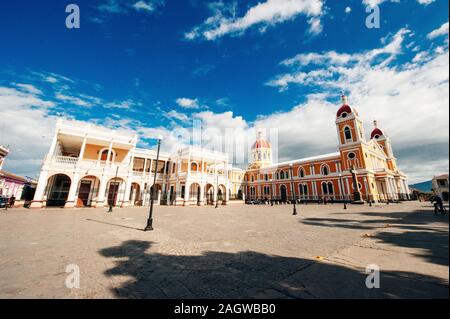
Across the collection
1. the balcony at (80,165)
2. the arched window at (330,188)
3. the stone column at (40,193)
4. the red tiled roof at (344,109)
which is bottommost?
the stone column at (40,193)

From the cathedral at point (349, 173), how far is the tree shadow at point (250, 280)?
80.7 ft

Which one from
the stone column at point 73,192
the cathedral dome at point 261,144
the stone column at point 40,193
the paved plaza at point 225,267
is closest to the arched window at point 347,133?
the cathedral dome at point 261,144

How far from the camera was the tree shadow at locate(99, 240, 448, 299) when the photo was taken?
8.93 feet

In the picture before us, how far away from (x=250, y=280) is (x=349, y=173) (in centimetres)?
3658

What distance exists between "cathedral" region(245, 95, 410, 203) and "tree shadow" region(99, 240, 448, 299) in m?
24.6

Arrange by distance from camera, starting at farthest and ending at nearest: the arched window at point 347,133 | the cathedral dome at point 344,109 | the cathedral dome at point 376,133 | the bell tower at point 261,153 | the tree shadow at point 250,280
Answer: the bell tower at point 261,153, the cathedral dome at point 376,133, the cathedral dome at point 344,109, the arched window at point 347,133, the tree shadow at point 250,280

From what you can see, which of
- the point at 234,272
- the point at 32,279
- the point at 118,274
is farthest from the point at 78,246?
the point at 234,272

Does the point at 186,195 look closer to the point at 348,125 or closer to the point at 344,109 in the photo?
the point at 348,125

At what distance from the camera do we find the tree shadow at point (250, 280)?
2.72m

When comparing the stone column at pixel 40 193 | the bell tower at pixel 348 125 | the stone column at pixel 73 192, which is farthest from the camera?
the bell tower at pixel 348 125

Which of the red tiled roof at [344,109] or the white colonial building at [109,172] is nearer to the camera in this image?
the white colonial building at [109,172]

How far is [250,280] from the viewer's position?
10.8 ft

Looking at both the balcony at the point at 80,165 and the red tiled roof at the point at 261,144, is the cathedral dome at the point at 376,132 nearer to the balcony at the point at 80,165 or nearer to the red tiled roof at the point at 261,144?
the red tiled roof at the point at 261,144
